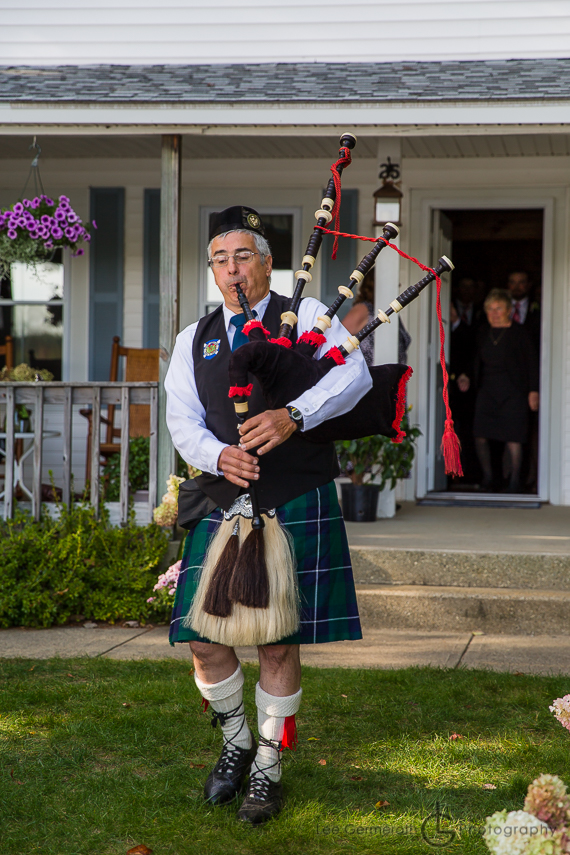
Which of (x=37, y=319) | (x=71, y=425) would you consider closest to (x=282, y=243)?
(x=37, y=319)

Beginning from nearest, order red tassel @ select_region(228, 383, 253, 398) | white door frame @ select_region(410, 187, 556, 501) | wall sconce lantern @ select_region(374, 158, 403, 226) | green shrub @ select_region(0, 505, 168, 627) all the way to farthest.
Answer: red tassel @ select_region(228, 383, 253, 398) < green shrub @ select_region(0, 505, 168, 627) < wall sconce lantern @ select_region(374, 158, 403, 226) < white door frame @ select_region(410, 187, 556, 501)

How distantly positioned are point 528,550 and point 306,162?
11.6 feet

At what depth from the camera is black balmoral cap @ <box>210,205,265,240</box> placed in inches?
99.8

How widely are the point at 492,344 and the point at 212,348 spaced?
16.6 feet

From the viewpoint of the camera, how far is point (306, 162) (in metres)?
6.69

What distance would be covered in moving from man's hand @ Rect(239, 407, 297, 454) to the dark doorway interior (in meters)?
4.90

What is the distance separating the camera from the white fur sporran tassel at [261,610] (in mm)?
2301

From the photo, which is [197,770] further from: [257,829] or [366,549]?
[366,549]

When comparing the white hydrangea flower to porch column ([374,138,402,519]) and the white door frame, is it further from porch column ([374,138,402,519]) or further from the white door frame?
the white door frame

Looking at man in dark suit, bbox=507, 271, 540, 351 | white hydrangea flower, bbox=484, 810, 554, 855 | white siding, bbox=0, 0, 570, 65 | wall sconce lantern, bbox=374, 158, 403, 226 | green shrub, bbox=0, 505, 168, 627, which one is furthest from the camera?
man in dark suit, bbox=507, 271, 540, 351

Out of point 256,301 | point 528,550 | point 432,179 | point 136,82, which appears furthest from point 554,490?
point 256,301

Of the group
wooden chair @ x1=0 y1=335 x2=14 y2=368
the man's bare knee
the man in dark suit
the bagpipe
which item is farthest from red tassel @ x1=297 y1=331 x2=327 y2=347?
the man in dark suit

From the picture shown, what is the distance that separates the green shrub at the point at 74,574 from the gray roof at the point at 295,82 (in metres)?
2.60

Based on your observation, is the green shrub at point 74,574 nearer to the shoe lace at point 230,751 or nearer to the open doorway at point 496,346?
the shoe lace at point 230,751
